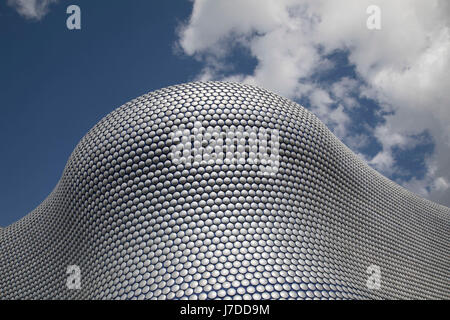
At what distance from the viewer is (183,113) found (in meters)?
16.4

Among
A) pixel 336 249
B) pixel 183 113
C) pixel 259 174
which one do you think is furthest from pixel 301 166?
pixel 183 113

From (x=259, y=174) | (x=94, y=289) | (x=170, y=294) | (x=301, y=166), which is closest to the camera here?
(x=170, y=294)

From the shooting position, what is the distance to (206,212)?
49.1ft

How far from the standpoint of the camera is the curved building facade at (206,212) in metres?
13.8

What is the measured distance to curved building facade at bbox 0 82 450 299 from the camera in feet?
45.2

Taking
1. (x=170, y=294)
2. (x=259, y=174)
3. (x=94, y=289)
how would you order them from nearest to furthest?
(x=170, y=294)
(x=94, y=289)
(x=259, y=174)

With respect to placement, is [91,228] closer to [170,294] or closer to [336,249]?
[170,294]

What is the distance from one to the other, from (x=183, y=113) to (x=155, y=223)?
456 cm

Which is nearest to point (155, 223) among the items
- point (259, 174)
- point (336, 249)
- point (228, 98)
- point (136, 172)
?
point (136, 172)
